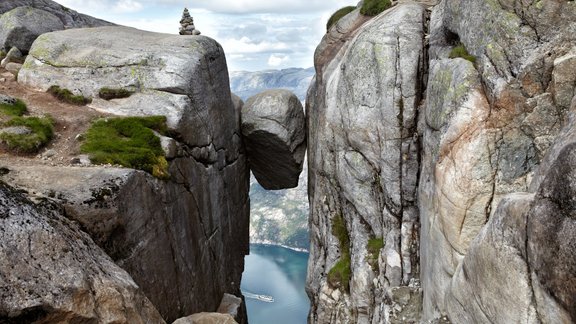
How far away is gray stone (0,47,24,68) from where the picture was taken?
3347cm

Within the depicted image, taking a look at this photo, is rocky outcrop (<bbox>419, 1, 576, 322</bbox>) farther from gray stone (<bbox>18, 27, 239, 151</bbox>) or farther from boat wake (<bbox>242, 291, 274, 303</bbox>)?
boat wake (<bbox>242, 291, 274, 303</bbox>)

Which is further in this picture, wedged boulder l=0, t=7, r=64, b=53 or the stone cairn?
the stone cairn

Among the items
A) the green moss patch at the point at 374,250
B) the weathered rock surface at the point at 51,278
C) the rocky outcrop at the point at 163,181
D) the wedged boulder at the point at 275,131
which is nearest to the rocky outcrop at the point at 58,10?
the rocky outcrop at the point at 163,181

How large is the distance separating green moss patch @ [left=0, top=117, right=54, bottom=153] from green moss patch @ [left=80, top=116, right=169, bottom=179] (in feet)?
6.36

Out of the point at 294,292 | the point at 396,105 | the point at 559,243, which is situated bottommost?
the point at 294,292

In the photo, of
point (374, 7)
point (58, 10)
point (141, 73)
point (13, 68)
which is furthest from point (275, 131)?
point (58, 10)

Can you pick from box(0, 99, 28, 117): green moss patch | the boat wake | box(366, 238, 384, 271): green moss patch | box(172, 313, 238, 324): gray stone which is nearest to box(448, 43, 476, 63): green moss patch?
box(366, 238, 384, 271): green moss patch

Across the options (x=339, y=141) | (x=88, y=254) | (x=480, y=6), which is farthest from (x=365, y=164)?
(x=88, y=254)

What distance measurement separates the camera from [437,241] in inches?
783

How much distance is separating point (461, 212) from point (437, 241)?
7.78 ft

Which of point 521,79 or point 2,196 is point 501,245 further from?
point 2,196

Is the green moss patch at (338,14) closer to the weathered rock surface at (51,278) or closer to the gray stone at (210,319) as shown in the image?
the gray stone at (210,319)

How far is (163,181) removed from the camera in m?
23.8

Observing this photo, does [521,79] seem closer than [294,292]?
Yes
